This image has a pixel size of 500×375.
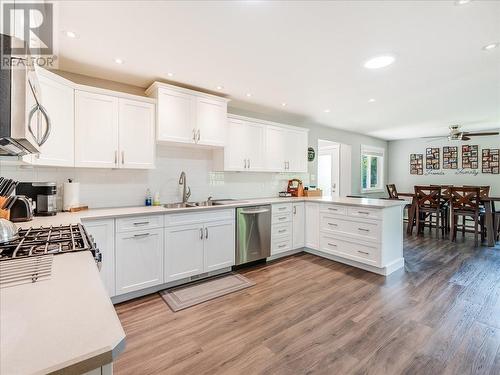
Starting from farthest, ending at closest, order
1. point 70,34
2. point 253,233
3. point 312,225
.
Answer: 1. point 312,225
2. point 253,233
3. point 70,34

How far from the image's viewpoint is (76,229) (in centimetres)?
165

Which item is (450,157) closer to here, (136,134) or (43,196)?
(136,134)

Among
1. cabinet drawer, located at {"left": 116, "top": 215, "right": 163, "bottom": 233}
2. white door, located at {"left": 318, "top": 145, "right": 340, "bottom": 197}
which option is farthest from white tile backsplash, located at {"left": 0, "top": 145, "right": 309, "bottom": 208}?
white door, located at {"left": 318, "top": 145, "right": 340, "bottom": 197}

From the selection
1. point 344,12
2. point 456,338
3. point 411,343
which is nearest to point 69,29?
point 344,12

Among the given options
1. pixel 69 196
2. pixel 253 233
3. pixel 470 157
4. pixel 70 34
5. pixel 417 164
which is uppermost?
pixel 70 34

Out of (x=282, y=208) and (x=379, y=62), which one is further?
(x=282, y=208)

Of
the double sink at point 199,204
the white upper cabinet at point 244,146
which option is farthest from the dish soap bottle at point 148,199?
the white upper cabinet at point 244,146

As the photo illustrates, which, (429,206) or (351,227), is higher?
(429,206)

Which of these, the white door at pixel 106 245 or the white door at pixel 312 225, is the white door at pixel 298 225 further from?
the white door at pixel 106 245

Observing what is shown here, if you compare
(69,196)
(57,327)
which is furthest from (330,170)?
(57,327)

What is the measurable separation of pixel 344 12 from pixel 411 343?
2491 mm

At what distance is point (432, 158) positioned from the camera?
6.95 m

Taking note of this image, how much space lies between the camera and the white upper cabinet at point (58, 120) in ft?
7.11

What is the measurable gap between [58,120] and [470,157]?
335 inches
